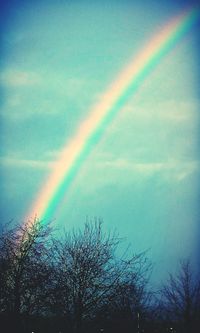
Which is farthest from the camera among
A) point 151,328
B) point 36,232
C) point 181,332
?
point 181,332

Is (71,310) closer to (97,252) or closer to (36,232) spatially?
(97,252)

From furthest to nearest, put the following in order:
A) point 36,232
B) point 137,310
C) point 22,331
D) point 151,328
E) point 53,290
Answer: point 151,328, point 137,310, point 36,232, point 53,290, point 22,331

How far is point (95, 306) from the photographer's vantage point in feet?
64.9

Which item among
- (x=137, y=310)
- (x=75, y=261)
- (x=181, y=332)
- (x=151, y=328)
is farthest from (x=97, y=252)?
(x=181, y=332)

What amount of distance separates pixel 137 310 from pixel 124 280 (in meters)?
14.5

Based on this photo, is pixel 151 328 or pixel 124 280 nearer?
pixel 124 280

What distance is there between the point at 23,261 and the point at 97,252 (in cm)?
415

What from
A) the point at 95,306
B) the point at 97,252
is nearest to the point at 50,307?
the point at 95,306

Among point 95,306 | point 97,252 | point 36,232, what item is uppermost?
point 36,232

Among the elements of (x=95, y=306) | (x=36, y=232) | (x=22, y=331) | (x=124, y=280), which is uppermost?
(x=36, y=232)

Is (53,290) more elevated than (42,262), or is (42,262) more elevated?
(42,262)

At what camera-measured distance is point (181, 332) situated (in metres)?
46.2

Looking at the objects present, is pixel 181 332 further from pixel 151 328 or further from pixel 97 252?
pixel 97 252

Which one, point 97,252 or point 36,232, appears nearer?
point 97,252
